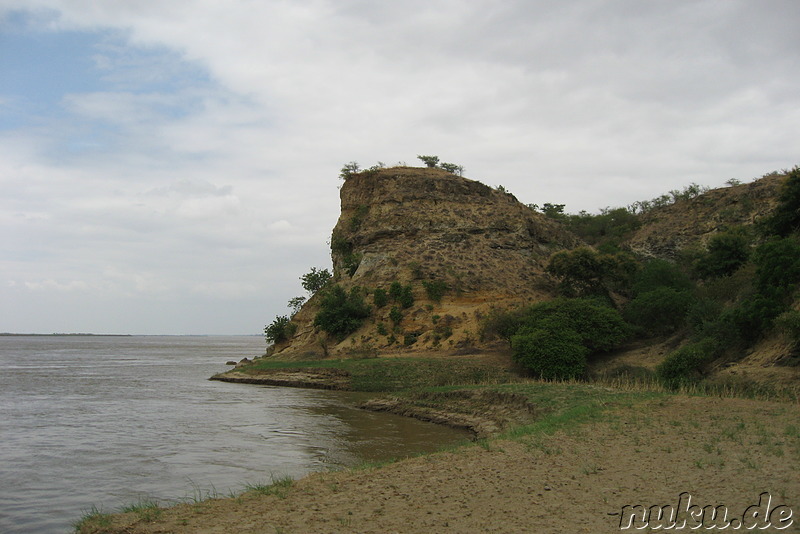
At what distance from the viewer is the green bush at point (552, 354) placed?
3256 cm

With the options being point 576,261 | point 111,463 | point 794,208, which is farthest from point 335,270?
point 111,463

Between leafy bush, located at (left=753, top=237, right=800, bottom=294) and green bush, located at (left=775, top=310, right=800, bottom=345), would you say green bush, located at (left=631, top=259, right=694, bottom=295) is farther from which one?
green bush, located at (left=775, top=310, right=800, bottom=345)

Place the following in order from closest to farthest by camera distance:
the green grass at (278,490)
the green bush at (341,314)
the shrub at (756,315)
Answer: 1. the green grass at (278,490)
2. the shrub at (756,315)
3. the green bush at (341,314)

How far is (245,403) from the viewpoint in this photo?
30953 millimetres

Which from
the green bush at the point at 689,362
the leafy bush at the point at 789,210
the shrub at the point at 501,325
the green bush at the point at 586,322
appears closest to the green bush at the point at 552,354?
the green bush at the point at 586,322

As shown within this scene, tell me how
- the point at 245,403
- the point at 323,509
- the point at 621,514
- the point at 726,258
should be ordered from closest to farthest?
the point at 621,514 → the point at 323,509 → the point at 245,403 → the point at 726,258

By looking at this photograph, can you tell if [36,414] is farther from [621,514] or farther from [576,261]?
[576,261]

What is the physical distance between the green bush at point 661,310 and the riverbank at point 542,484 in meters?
23.3

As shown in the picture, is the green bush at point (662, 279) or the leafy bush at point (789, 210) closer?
the leafy bush at point (789, 210)

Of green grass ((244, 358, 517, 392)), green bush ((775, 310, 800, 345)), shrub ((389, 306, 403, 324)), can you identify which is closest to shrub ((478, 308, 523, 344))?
green grass ((244, 358, 517, 392))

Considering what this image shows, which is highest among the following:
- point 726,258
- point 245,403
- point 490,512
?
point 726,258

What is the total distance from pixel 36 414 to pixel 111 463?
13082 millimetres

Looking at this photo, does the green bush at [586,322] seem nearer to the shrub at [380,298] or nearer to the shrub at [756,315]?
the shrub at [756,315]

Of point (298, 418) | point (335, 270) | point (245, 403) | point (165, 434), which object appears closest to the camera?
point (165, 434)
